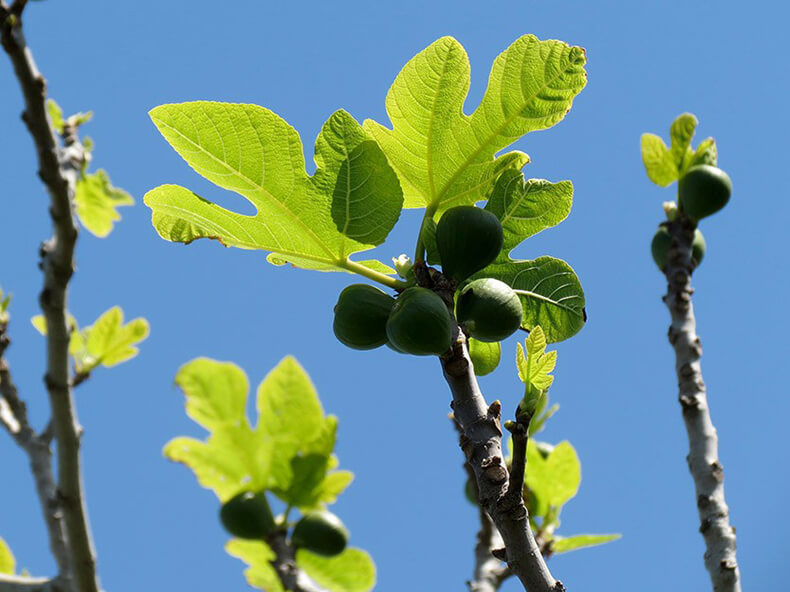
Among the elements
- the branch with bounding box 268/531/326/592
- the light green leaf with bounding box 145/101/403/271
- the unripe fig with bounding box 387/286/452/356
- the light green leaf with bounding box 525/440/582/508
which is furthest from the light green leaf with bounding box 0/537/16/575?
the light green leaf with bounding box 525/440/582/508

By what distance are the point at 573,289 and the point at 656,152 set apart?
0.91m

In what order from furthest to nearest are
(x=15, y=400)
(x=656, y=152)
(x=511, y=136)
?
(x=656, y=152)
(x=15, y=400)
(x=511, y=136)

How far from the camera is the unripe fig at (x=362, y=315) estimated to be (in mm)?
1752

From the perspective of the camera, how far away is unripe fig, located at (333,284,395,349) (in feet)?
5.75

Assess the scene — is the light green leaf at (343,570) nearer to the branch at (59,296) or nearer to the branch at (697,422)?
the branch at (59,296)

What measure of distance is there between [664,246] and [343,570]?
154cm

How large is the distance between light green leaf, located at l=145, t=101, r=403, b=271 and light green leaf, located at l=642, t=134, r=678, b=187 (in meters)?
1.21

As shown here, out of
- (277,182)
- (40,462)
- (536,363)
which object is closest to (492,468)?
(536,363)

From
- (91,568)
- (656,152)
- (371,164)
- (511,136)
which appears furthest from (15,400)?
(656,152)

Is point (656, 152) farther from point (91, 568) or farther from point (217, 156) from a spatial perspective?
point (91, 568)

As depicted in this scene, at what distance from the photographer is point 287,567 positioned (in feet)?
8.01

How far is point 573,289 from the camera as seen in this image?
196 centimetres

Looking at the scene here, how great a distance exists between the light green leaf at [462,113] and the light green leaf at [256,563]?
1430 millimetres

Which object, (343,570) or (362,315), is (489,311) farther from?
(343,570)
